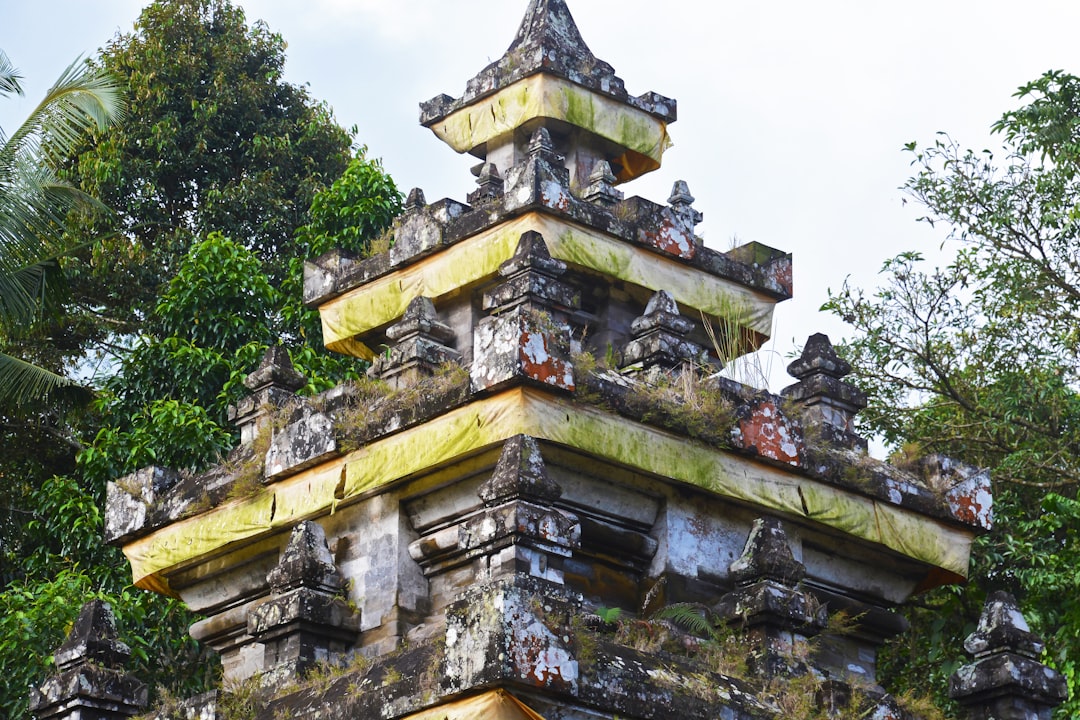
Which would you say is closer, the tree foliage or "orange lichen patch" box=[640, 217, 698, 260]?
"orange lichen patch" box=[640, 217, 698, 260]

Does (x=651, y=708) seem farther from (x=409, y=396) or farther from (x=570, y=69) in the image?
(x=570, y=69)

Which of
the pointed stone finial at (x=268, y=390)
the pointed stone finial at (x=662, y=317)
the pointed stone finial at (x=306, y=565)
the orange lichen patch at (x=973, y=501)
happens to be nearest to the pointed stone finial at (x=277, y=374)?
the pointed stone finial at (x=268, y=390)

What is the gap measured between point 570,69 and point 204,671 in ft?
21.1

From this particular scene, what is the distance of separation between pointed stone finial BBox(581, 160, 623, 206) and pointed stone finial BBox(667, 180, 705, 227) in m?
0.44

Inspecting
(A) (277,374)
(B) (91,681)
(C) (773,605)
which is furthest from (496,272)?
(B) (91,681)

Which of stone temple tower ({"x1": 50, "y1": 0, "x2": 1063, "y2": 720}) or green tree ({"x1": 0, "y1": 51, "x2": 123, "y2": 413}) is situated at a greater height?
green tree ({"x1": 0, "y1": 51, "x2": 123, "y2": 413})

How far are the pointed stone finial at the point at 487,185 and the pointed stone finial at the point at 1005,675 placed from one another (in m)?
4.65

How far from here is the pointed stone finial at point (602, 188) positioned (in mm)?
12867

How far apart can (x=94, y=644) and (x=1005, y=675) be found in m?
5.95

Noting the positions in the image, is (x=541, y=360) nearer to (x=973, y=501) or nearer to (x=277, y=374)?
(x=277, y=374)

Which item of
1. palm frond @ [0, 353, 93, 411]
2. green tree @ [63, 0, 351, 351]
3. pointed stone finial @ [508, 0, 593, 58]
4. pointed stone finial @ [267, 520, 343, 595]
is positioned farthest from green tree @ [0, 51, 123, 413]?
pointed stone finial @ [267, 520, 343, 595]

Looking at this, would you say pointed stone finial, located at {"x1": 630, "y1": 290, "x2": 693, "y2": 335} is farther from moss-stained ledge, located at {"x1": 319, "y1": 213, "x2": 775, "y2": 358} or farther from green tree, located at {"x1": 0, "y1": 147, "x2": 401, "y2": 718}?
green tree, located at {"x1": 0, "y1": 147, "x2": 401, "y2": 718}

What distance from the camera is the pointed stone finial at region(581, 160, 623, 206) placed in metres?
12.9

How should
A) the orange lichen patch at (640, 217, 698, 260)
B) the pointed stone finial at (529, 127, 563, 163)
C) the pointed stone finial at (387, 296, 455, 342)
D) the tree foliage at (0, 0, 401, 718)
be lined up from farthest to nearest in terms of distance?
1. the tree foliage at (0, 0, 401, 718)
2. the orange lichen patch at (640, 217, 698, 260)
3. the pointed stone finial at (529, 127, 563, 163)
4. the pointed stone finial at (387, 296, 455, 342)
